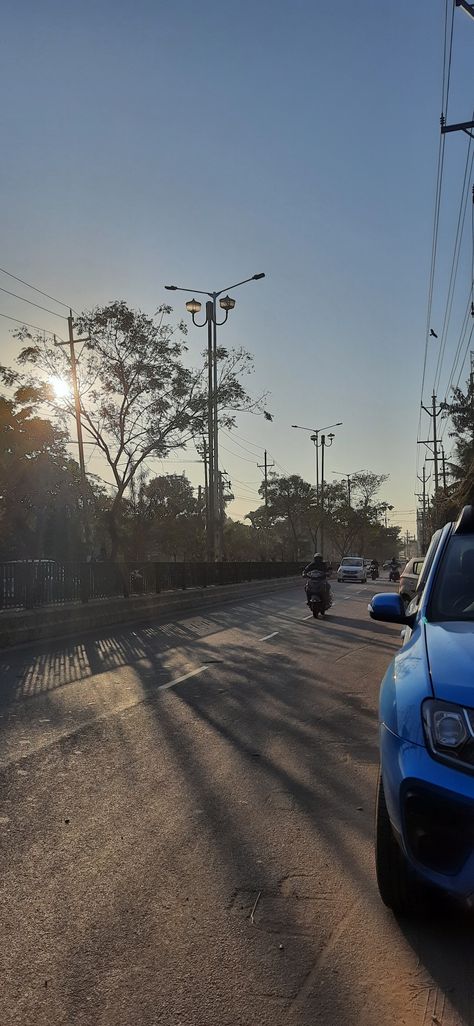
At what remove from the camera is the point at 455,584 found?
4.36m

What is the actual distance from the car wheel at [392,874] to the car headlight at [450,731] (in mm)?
636

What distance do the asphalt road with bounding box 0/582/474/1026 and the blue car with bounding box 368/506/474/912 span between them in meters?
0.40

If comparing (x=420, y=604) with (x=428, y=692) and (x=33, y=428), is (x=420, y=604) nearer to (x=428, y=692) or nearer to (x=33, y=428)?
(x=428, y=692)

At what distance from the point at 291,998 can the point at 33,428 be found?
28.8 metres

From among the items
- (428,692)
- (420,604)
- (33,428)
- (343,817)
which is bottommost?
(343,817)

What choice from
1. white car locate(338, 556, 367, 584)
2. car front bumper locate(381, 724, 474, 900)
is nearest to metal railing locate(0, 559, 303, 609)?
car front bumper locate(381, 724, 474, 900)

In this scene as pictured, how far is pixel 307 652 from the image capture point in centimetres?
1355

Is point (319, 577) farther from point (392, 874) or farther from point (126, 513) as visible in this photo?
point (126, 513)

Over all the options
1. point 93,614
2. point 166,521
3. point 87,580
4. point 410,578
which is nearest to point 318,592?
point 410,578

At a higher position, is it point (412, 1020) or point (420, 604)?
point (420, 604)

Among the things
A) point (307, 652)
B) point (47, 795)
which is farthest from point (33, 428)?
point (47, 795)

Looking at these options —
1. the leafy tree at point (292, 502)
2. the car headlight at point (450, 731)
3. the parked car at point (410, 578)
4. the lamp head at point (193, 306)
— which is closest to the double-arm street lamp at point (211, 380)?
the lamp head at point (193, 306)

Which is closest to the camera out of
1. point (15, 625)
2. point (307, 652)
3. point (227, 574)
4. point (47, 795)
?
point (47, 795)

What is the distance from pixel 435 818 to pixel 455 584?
174 cm
